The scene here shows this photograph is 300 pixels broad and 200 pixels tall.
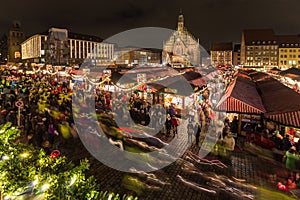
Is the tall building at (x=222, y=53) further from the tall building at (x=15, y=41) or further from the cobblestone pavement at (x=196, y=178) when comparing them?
the cobblestone pavement at (x=196, y=178)

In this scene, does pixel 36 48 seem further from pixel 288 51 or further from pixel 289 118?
pixel 289 118

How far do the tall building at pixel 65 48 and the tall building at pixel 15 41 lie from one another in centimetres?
336

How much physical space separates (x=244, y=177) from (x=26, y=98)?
1638cm

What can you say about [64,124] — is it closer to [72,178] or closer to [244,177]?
[244,177]

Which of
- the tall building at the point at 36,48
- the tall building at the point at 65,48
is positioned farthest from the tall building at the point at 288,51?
the tall building at the point at 36,48

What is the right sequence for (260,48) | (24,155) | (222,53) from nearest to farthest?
(24,155), (260,48), (222,53)

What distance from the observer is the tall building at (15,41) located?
106 m

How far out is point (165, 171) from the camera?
776 cm

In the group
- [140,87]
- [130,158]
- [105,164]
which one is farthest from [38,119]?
[140,87]

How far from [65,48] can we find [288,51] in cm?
7545

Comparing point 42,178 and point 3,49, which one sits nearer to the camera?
point 42,178

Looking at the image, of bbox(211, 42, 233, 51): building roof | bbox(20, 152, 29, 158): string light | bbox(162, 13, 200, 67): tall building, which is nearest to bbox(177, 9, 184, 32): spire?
Answer: bbox(162, 13, 200, 67): tall building

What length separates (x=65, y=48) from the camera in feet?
270

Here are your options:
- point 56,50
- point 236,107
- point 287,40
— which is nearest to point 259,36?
point 287,40
